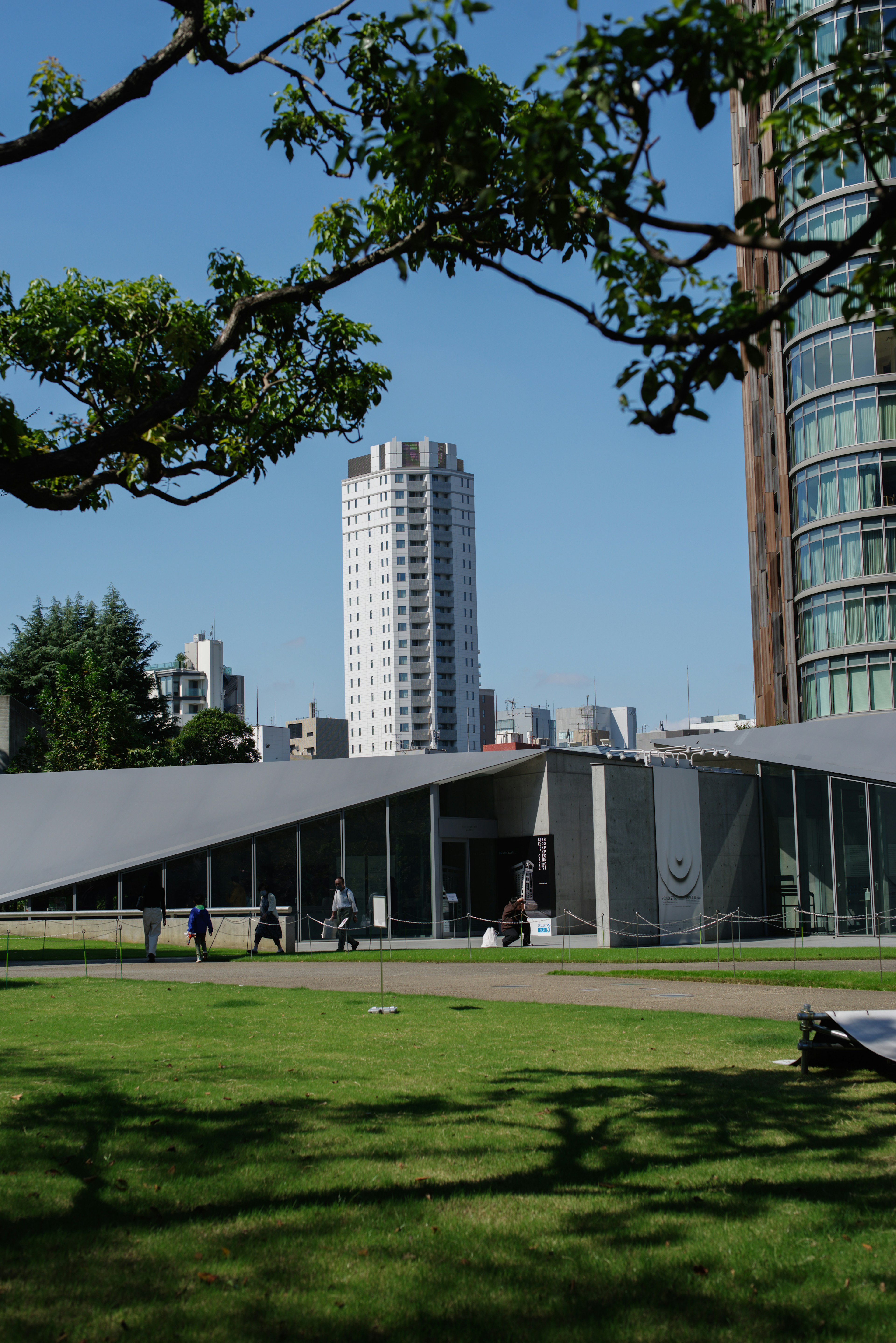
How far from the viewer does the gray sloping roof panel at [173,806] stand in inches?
1246

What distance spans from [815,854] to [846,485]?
51.3 feet

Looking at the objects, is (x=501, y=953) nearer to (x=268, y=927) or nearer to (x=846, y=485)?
(x=268, y=927)

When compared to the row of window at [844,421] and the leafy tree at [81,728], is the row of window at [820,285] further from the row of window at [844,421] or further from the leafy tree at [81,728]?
the leafy tree at [81,728]

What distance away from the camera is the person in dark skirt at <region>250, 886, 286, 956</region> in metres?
28.1

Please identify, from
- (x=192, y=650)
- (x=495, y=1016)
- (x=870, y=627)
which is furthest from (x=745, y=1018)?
(x=192, y=650)

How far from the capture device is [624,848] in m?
29.7

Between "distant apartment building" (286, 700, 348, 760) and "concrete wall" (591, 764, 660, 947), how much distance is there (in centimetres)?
11867

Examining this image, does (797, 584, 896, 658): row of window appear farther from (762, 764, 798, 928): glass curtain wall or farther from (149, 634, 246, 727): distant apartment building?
(149, 634, 246, 727): distant apartment building

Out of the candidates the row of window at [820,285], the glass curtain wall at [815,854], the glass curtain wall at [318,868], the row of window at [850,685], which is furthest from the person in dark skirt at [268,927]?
the row of window at [820,285]

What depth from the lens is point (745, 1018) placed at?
12688 millimetres

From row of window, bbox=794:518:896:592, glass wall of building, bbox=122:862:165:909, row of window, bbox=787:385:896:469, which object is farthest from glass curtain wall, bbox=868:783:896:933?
glass wall of building, bbox=122:862:165:909

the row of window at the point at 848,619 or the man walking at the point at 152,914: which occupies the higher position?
the row of window at the point at 848,619

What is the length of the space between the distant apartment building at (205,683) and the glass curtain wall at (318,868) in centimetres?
11032

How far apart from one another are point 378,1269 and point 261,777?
29181mm
